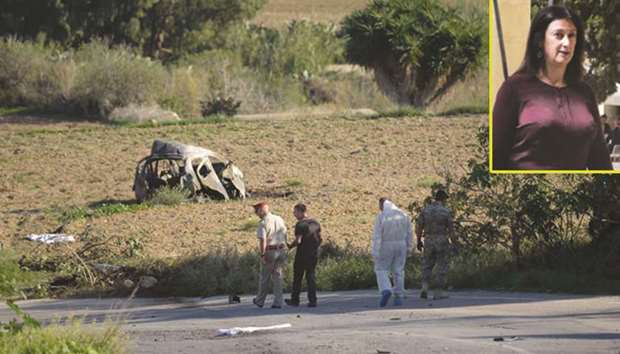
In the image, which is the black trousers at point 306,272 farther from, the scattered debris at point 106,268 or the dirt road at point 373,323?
the scattered debris at point 106,268

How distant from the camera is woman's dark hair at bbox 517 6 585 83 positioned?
1822 cm

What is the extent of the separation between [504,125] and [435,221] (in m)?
1.69

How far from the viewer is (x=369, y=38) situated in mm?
47469

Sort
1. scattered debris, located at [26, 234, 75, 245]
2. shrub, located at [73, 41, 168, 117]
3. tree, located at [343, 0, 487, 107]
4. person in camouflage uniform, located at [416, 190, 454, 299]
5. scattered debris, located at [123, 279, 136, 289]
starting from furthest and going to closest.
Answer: shrub, located at [73, 41, 168, 117], tree, located at [343, 0, 487, 107], scattered debris, located at [26, 234, 75, 245], scattered debris, located at [123, 279, 136, 289], person in camouflage uniform, located at [416, 190, 454, 299]

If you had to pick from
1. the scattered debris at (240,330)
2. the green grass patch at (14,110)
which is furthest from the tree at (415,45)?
the scattered debris at (240,330)

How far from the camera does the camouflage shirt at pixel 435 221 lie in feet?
63.4

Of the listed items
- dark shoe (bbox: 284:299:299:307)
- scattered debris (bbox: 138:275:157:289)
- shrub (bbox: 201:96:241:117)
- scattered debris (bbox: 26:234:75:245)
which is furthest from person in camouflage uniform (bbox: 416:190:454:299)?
shrub (bbox: 201:96:241:117)

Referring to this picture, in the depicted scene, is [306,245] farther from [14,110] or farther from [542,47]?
[14,110]

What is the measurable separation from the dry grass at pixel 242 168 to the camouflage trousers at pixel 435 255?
551 cm

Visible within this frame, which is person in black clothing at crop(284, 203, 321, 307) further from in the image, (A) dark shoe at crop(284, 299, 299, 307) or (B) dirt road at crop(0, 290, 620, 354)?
(B) dirt road at crop(0, 290, 620, 354)

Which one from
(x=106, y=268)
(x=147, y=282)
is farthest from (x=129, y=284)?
(x=106, y=268)

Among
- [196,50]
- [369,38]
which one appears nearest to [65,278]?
[369,38]

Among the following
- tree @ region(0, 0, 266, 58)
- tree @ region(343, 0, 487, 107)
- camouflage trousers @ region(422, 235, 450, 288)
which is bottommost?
camouflage trousers @ region(422, 235, 450, 288)

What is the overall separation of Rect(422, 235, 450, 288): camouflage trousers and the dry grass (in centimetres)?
551
